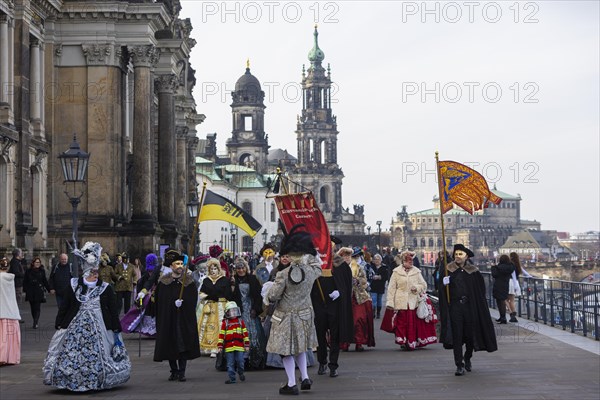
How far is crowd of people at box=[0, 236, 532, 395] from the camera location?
1526 cm

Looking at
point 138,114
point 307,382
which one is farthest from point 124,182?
point 307,382

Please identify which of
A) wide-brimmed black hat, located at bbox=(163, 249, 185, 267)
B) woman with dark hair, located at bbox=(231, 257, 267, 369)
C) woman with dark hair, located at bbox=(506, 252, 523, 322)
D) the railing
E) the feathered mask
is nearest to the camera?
the feathered mask

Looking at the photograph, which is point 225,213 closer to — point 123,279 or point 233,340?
point 123,279

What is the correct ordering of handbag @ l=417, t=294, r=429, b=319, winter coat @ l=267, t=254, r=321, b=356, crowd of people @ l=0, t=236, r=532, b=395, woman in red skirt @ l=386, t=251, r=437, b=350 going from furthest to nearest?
1. handbag @ l=417, t=294, r=429, b=319
2. woman in red skirt @ l=386, t=251, r=437, b=350
3. crowd of people @ l=0, t=236, r=532, b=395
4. winter coat @ l=267, t=254, r=321, b=356

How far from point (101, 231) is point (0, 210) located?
21.5 ft

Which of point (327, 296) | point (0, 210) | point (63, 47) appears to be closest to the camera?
point (327, 296)

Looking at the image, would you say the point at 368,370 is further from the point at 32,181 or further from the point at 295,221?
the point at 32,181

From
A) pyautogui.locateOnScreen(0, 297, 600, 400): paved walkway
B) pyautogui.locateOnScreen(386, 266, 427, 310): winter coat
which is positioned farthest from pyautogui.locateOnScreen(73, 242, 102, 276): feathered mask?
pyautogui.locateOnScreen(386, 266, 427, 310): winter coat

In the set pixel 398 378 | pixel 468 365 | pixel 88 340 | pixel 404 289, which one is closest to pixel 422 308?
pixel 404 289

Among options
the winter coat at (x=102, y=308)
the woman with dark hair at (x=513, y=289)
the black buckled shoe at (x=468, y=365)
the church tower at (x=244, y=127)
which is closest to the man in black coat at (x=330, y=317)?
the black buckled shoe at (x=468, y=365)

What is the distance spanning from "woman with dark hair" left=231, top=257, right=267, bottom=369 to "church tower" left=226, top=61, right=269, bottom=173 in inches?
6412

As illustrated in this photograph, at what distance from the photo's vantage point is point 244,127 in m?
185

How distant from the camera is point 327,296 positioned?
17.2 m

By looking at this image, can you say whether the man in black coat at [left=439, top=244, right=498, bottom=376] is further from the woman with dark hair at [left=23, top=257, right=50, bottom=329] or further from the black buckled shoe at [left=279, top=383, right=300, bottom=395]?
the woman with dark hair at [left=23, top=257, right=50, bottom=329]
